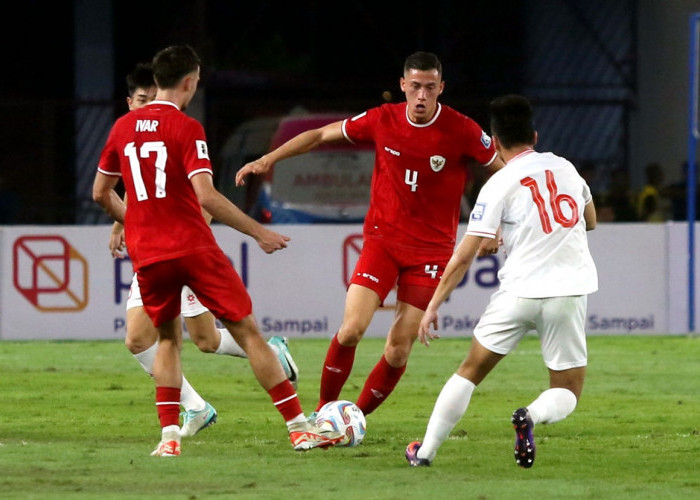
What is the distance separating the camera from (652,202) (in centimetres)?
1894

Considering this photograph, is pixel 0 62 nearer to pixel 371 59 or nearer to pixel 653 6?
pixel 371 59

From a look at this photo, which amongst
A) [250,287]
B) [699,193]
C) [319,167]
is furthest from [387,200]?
[699,193]

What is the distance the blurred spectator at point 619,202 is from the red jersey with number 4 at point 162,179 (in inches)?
453

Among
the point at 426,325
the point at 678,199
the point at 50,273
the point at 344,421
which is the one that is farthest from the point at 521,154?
the point at 678,199

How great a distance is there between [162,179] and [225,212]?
37 cm

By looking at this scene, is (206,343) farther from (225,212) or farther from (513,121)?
(513,121)

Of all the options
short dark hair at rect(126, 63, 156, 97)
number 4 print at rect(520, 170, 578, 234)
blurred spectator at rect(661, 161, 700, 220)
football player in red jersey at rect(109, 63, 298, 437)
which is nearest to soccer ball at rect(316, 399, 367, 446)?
football player in red jersey at rect(109, 63, 298, 437)

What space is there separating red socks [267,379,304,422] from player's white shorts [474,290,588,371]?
3.69 ft

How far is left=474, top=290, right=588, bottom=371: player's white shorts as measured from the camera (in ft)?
24.5

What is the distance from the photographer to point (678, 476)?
25.1 feet

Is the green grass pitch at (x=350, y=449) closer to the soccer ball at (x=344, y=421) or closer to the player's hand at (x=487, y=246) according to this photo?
the soccer ball at (x=344, y=421)

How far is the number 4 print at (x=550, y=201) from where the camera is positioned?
7457 millimetres

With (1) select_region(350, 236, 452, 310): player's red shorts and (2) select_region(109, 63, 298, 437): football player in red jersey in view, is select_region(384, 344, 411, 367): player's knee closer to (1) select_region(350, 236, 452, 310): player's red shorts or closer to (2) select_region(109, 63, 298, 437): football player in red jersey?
(1) select_region(350, 236, 452, 310): player's red shorts

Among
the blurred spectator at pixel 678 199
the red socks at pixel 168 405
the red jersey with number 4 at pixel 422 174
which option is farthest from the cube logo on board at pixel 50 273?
the red socks at pixel 168 405
